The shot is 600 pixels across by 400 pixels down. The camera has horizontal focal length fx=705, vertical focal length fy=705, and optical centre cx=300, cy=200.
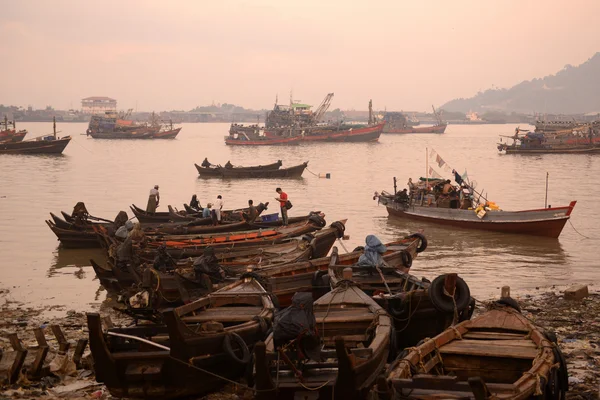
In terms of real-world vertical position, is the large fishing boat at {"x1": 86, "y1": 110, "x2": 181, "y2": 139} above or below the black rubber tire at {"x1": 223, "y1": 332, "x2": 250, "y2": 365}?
above

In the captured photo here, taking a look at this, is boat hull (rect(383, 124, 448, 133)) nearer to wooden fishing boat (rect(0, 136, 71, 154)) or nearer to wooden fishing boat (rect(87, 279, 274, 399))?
wooden fishing boat (rect(0, 136, 71, 154))

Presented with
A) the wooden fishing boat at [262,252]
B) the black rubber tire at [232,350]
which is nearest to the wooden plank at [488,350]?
the black rubber tire at [232,350]

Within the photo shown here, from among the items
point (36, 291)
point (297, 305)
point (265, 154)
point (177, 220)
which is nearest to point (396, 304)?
point (297, 305)

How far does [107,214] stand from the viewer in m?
29.9

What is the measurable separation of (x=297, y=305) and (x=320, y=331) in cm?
104

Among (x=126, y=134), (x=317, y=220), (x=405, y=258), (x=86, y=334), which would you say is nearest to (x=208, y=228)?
(x=317, y=220)

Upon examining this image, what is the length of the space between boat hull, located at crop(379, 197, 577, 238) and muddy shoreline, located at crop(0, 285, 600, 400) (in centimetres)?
568

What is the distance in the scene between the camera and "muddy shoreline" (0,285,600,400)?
375 inches

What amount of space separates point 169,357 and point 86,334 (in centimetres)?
414

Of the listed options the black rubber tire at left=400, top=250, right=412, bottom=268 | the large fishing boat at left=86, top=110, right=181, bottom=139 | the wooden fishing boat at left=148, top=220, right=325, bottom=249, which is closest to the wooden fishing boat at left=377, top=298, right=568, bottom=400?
the black rubber tire at left=400, top=250, right=412, bottom=268

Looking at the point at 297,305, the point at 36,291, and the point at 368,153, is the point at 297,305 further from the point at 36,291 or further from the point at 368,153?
the point at 368,153

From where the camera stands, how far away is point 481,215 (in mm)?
23312

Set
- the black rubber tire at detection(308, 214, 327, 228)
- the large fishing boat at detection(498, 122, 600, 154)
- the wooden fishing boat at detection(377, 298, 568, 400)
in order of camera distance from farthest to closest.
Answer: the large fishing boat at detection(498, 122, 600, 154), the black rubber tire at detection(308, 214, 327, 228), the wooden fishing boat at detection(377, 298, 568, 400)

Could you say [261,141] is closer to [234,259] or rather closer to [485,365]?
[234,259]
